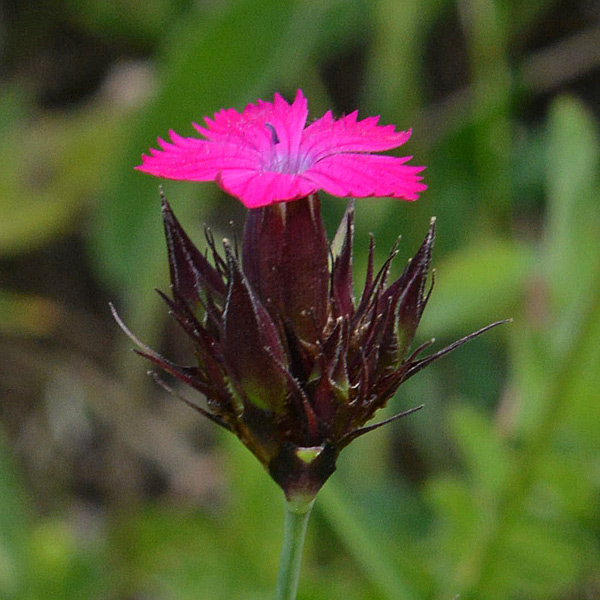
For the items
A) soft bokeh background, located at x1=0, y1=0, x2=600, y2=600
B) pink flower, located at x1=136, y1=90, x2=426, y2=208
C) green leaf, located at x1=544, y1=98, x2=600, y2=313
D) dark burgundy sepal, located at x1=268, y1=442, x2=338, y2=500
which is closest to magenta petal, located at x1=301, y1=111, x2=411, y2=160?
pink flower, located at x1=136, y1=90, x2=426, y2=208

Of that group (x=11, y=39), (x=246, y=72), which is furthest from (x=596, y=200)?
(x=11, y=39)

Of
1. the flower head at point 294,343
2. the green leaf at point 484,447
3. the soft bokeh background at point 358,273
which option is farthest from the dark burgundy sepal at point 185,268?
the green leaf at point 484,447

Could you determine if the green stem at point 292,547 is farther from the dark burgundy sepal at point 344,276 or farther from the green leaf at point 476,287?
the green leaf at point 476,287

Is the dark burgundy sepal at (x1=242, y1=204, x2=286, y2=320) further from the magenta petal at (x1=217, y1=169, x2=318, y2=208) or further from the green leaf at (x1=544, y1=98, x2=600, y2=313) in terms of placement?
the green leaf at (x1=544, y1=98, x2=600, y2=313)

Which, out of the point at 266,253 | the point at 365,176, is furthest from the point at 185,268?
the point at 365,176

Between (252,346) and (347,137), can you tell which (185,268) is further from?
(347,137)

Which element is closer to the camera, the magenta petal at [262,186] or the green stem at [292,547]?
the magenta petal at [262,186]

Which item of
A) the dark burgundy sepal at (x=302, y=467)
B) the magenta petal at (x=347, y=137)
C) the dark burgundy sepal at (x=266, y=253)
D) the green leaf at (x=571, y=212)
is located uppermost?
the magenta petal at (x=347, y=137)
